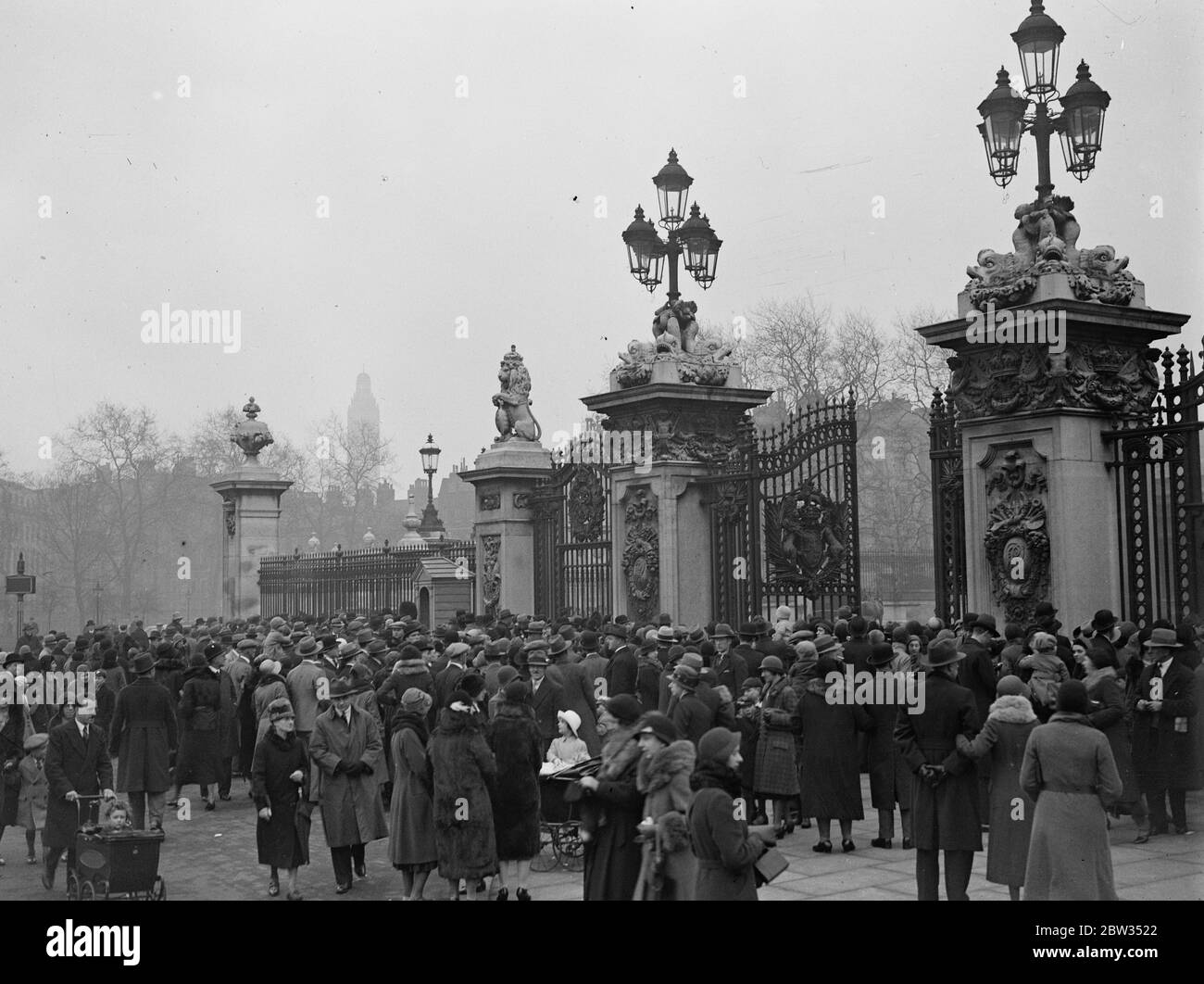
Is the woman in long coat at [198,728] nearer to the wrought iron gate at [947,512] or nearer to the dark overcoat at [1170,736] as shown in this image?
the wrought iron gate at [947,512]

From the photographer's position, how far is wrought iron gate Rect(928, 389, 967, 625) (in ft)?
49.9

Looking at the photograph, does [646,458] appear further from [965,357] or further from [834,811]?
[834,811]

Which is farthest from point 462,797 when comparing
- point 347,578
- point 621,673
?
point 347,578

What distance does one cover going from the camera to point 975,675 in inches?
444

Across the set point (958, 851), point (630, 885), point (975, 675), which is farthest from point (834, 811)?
point (630, 885)

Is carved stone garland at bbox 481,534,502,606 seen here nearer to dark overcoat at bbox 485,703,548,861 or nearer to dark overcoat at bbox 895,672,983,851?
dark overcoat at bbox 485,703,548,861

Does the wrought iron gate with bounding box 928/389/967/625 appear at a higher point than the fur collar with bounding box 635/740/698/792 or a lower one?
higher

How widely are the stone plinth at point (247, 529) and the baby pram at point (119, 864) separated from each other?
67.8 ft

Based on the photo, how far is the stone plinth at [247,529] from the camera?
99.7 feet

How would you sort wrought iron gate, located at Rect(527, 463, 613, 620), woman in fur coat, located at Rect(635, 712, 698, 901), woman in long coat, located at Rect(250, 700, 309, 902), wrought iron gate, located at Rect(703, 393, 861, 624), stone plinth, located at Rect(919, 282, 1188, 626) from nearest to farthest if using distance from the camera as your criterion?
woman in fur coat, located at Rect(635, 712, 698, 901), woman in long coat, located at Rect(250, 700, 309, 902), stone plinth, located at Rect(919, 282, 1188, 626), wrought iron gate, located at Rect(703, 393, 861, 624), wrought iron gate, located at Rect(527, 463, 613, 620)

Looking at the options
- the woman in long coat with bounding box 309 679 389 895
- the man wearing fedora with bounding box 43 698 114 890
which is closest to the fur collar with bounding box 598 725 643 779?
the woman in long coat with bounding box 309 679 389 895

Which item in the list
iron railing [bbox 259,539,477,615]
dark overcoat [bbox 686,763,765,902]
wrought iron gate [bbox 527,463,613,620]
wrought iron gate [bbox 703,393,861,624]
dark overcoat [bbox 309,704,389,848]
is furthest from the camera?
iron railing [bbox 259,539,477,615]

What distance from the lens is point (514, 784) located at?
987cm

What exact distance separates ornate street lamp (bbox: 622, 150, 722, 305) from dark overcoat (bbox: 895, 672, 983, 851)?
9632 mm
